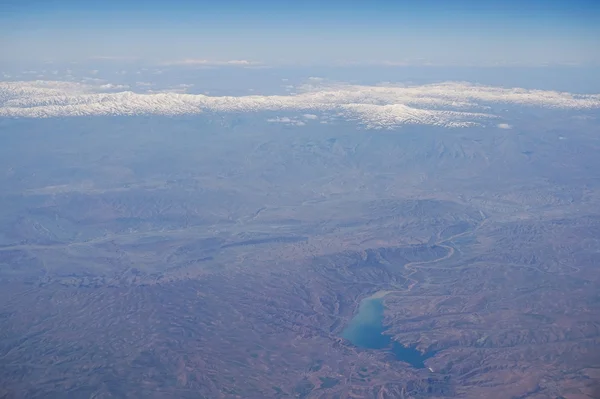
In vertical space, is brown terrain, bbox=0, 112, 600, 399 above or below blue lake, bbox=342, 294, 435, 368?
above

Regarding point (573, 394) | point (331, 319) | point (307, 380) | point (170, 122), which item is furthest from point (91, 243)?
point (170, 122)

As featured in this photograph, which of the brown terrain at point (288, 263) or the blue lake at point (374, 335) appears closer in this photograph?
the brown terrain at point (288, 263)

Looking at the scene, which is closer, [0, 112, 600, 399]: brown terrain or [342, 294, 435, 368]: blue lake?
[0, 112, 600, 399]: brown terrain

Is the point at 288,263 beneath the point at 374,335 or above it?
above

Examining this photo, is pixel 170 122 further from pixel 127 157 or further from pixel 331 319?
pixel 331 319
